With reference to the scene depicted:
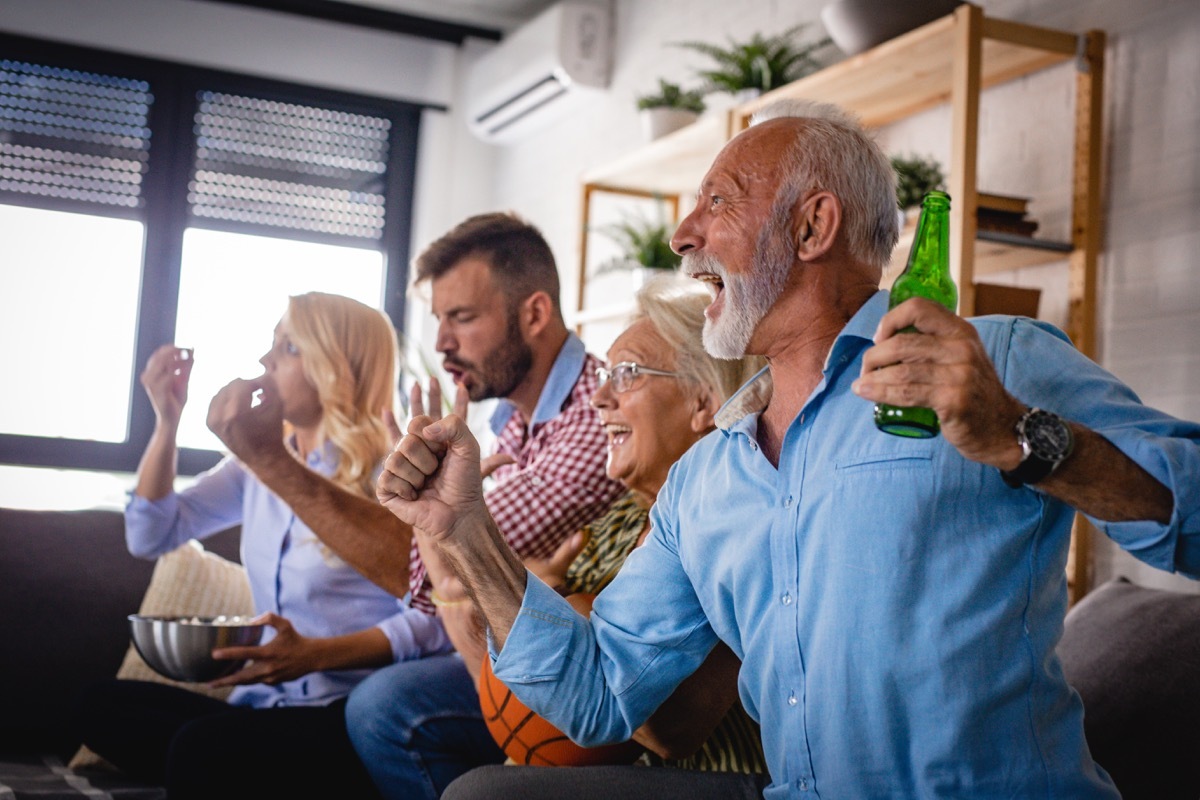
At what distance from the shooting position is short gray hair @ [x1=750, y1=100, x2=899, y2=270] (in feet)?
4.51

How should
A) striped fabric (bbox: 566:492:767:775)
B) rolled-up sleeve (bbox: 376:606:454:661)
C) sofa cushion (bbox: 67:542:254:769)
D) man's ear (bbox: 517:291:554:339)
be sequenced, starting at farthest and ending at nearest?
sofa cushion (bbox: 67:542:254:769) → man's ear (bbox: 517:291:554:339) → rolled-up sleeve (bbox: 376:606:454:661) → striped fabric (bbox: 566:492:767:775)

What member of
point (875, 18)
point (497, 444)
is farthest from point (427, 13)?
point (497, 444)

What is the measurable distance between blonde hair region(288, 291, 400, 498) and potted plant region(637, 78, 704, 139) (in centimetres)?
159

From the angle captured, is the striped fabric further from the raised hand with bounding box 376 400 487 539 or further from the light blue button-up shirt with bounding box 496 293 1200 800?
the raised hand with bounding box 376 400 487 539

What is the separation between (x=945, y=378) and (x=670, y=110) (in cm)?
305

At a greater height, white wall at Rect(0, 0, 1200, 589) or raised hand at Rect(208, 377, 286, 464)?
white wall at Rect(0, 0, 1200, 589)

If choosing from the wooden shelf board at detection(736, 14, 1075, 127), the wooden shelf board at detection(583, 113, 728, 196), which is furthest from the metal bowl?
the wooden shelf board at detection(583, 113, 728, 196)

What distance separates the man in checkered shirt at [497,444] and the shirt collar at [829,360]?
0.66 m

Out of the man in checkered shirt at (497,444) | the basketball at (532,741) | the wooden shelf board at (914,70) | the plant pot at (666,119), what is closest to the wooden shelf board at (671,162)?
the plant pot at (666,119)

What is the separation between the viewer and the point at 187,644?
1.97 metres

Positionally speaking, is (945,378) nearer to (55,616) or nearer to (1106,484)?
(1106,484)

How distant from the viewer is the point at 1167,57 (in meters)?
2.47

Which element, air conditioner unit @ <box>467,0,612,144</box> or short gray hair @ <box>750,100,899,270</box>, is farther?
air conditioner unit @ <box>467,0,612,144</box>

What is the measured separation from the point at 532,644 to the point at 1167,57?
6.31 ft
